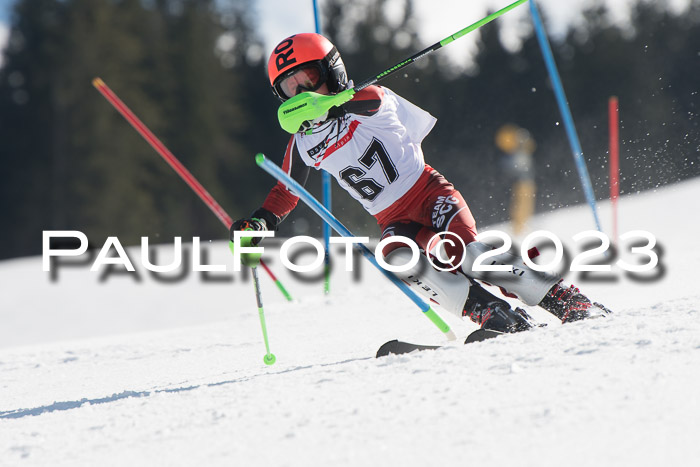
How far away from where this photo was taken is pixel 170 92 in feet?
82.4

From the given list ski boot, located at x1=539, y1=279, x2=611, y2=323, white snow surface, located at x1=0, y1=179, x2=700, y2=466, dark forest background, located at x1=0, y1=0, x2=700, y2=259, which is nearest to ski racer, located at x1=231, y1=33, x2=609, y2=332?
ski boot, located at x1=539, y1=279, x2=611, y2=323

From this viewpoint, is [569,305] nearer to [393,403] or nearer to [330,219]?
[330,219]

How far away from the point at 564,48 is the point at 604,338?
27.4 metres

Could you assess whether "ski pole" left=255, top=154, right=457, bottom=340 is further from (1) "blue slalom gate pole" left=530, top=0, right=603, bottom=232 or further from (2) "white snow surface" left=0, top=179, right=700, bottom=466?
(1) "blue slalom gate pole" left=530, top=0, right=603, bottom=232

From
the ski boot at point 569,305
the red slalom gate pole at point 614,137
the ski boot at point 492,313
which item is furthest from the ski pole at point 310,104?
the red slalom gate pole at point 614,137

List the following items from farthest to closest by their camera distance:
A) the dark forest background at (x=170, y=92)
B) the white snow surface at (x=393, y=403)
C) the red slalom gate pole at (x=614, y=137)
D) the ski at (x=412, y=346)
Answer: the dark forest background at (x=170, y=92)
the red slalom gate pole at (x=614, y=137)
the ski at (x=412, y=346)
the white snow surface at (x=393, y=403)

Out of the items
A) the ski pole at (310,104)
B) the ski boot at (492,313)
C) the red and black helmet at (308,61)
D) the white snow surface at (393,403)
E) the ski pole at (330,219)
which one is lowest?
the white snow surface at (393,403)

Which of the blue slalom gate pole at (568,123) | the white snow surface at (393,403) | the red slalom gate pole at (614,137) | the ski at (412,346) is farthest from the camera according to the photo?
the red slalom gate pole at (614,137)

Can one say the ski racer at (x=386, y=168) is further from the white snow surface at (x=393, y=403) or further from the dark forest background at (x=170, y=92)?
the dark forest background at (x=170, y=92)

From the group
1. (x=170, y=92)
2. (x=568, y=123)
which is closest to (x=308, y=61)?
(x=568, y=123)

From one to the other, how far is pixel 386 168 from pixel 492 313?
76 centimetres

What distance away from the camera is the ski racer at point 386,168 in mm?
2830

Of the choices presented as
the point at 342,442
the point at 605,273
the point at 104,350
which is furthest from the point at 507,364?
the point at 605,273

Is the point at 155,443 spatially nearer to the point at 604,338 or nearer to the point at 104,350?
the point at 604,338
